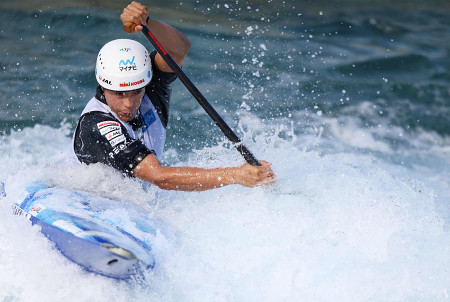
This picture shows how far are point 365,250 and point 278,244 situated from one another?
0.67 metres

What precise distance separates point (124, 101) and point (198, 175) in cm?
78

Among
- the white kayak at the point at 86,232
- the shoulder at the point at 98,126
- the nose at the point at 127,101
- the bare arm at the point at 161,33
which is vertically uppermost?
the bare arm at the point at 161,33

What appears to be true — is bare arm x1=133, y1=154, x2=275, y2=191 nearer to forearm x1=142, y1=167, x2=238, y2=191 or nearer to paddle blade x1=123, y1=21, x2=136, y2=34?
forearm x1=142, y1=167, x2=238, y2=191

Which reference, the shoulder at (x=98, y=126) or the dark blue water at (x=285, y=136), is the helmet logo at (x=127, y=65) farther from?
the dark blue water at (x=285, y=136)

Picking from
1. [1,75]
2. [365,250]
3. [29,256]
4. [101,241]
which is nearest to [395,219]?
[365,250]

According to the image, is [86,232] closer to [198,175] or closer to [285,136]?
[198,175]

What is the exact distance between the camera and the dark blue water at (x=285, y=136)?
4219 millimetres

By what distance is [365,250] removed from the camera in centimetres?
445

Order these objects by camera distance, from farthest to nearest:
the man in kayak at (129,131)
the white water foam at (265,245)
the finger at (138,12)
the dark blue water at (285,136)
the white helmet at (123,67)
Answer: the finger at (138,12) → the dark blue water at (285,136) → the white helmet at (123,67) → the man in kayak at (129,131) → the white water foam at (265,245)

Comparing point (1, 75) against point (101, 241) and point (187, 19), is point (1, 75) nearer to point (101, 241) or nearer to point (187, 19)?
point (187, 19)

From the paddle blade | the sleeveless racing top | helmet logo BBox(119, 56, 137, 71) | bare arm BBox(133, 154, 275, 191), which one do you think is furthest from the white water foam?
the paddle blade

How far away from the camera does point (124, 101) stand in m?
4.17

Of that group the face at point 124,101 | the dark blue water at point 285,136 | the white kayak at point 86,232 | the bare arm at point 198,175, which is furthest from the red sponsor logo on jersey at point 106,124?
the white kayak at point 86,232

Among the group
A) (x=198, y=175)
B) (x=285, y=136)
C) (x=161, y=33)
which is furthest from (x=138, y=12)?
(x=285, y=136)
